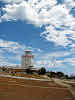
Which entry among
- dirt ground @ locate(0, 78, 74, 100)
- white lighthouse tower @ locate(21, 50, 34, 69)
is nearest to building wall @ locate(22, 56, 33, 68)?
white lighthouse tower @ locate(21, 50, 34, 69)

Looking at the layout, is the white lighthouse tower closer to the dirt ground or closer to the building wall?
the building wall

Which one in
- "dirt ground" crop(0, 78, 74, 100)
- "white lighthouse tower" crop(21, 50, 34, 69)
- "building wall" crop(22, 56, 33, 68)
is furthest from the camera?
"white lighthouse tower" crop(21, 50, 34, 69)

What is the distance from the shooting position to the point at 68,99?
11.9 metres

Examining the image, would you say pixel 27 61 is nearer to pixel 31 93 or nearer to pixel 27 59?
pixel 27 59

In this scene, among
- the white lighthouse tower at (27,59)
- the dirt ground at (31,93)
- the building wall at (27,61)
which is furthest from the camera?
the white lighthouse tower at (27,59)

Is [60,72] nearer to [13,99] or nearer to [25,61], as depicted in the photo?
[25,61]

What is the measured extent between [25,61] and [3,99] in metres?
158

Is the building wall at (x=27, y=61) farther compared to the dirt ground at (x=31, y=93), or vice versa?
the building wall at (x=27, y=61)

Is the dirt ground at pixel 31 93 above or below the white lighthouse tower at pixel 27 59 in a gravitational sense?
below

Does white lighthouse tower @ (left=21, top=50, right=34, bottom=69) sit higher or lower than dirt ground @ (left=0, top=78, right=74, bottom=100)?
higher

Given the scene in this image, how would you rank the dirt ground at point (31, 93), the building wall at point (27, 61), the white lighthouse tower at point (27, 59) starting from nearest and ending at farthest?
the dirt ground at point (31, 93)
the building wall at point (27, 61)
the white lighthouse tower at point (27, 59)

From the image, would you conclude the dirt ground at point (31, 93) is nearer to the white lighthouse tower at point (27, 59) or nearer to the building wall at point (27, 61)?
the building wall at point (27, 61)

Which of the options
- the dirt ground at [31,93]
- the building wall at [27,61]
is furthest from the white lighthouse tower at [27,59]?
the dirt ground at [31,93]

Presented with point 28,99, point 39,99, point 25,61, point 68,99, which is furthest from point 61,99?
point 25,61
